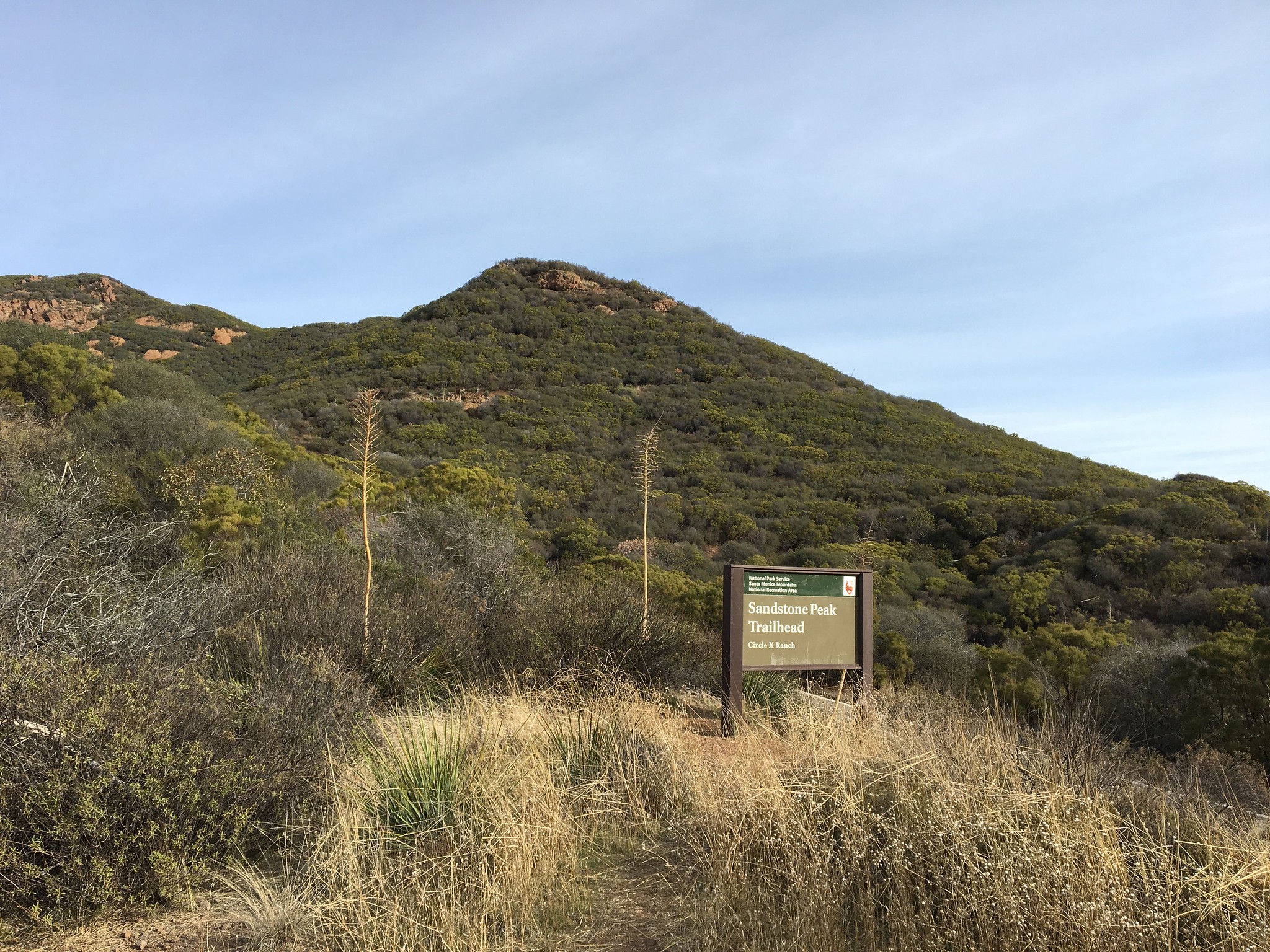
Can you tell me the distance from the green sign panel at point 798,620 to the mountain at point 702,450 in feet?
22.2

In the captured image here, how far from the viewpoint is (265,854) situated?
3.95 meters

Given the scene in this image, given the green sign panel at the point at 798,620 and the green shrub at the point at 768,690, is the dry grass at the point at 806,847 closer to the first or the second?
the green sign panel at the point at 798,620

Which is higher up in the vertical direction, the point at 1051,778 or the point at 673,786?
the point at 1051,778

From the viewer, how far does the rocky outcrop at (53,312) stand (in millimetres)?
45000

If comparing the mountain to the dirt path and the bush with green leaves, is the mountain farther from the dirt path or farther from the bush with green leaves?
the dirt path

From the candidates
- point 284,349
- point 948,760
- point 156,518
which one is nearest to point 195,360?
point 284,349

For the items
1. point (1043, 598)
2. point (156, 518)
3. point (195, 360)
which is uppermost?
point (195, 360)

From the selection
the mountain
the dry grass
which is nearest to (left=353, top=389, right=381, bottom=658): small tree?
the dry grass

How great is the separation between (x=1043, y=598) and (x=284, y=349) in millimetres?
42292

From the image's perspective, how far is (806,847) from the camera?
129 inches

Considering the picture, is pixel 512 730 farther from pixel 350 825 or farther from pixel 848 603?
pixel 848 603

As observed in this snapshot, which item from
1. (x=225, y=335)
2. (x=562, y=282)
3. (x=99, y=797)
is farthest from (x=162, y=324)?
(x=99, y=797)

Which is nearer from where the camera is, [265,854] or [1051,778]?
[1051,778]

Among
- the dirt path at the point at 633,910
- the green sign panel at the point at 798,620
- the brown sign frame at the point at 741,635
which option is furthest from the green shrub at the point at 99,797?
the green sign panel at the point at 798,620
